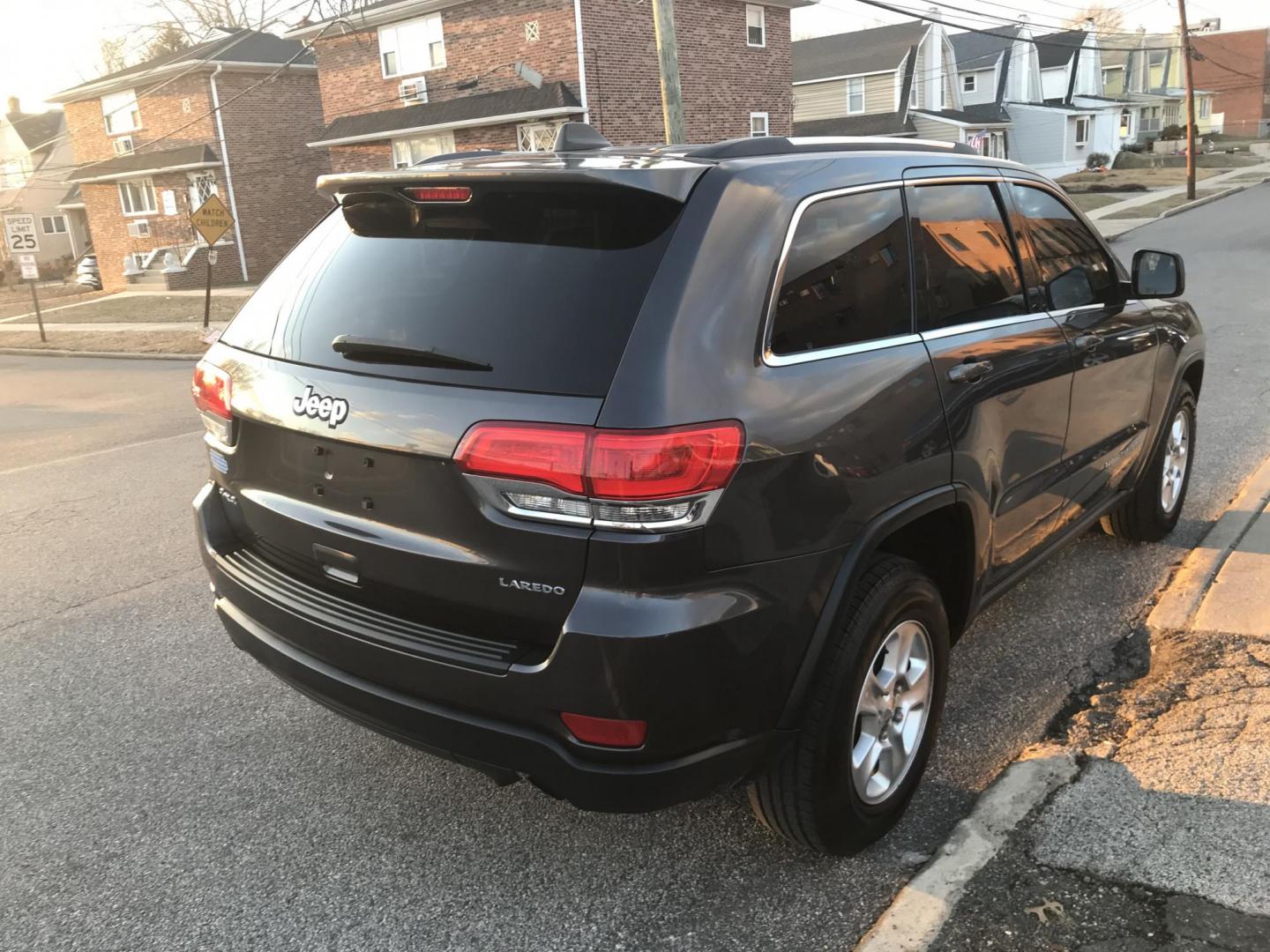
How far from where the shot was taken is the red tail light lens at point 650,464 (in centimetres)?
221

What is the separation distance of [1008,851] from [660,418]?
163 centimetres

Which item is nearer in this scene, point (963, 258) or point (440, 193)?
point (440, 193)

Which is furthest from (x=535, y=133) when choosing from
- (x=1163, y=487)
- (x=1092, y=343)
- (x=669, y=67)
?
(x=1092, y=343)

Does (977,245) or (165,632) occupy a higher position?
(977,245)

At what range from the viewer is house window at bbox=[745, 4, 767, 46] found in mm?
29500

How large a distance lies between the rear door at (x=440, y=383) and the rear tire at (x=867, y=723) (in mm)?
768

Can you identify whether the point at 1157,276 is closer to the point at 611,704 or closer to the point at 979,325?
the point at 979,325

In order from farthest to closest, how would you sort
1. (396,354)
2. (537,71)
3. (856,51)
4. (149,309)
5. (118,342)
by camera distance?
→ 1. (856,51)
2. (149,309)
3. (537,71)
4. (118,342)
5. (396,354)

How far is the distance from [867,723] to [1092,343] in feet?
6.62

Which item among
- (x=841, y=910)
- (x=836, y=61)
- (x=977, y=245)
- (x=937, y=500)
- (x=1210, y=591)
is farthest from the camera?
(x=836, y=61)

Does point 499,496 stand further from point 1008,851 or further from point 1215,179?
point 1215,179

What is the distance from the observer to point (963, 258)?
10.9 ft

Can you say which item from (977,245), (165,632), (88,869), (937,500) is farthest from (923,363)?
(165,632)

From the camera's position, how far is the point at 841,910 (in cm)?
266
